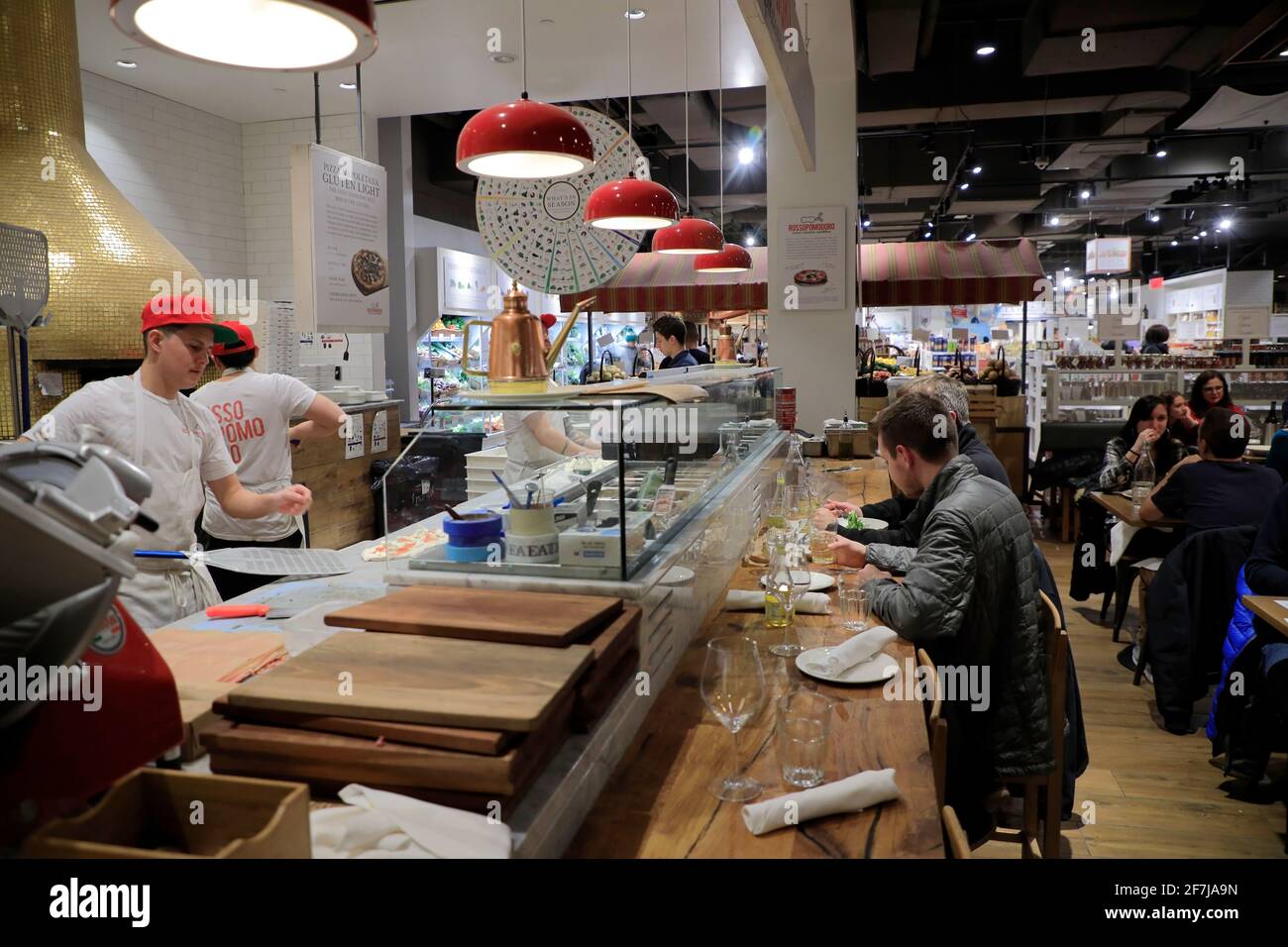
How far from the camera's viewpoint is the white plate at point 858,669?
2193 mm

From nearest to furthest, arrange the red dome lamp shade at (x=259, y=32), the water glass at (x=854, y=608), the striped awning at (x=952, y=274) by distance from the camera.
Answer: the red dome lamp shade at (x=259, y=32), the water glass at (x=854, y=608), the striped awning at (x=952, y=274)

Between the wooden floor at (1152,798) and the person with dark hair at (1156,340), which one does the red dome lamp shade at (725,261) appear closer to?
the wooden floor at (1152,798)

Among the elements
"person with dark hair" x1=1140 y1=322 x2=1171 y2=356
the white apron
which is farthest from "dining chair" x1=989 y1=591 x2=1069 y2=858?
"person with dark hair" x1=1140 y1=322 x2=1171 y2=356

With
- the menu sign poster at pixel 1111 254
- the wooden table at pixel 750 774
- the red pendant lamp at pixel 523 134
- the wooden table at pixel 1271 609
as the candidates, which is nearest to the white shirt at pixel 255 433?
the red pendant lamp at pixel 523 134

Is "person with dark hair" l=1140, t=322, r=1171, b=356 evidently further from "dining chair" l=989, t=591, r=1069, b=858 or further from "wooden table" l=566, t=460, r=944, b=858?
"wooden table" l=566, t=460, r=944, b=858

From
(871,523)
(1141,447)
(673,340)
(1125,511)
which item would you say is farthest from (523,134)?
(1141,447)

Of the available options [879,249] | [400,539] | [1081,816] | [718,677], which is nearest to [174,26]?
[400,539]

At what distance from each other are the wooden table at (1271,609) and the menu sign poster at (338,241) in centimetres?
427

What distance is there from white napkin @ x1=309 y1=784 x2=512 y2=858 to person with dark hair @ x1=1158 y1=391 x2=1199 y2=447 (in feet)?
20.9

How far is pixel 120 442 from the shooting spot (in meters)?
2.73

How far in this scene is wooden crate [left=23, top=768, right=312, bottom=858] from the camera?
95 cm
